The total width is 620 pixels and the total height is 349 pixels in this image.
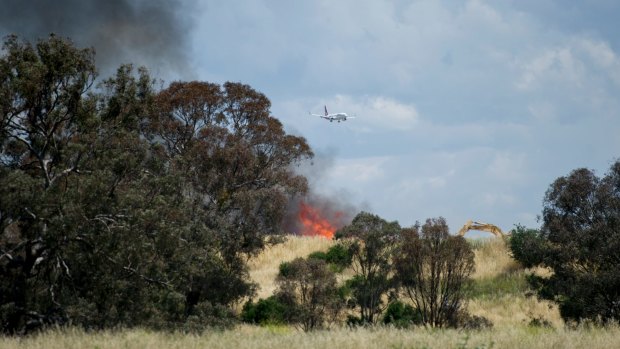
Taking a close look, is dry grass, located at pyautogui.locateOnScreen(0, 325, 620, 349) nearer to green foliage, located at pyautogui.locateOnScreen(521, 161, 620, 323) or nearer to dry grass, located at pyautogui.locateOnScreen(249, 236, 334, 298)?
green foliage, located at pyautogui.locateOnScreen(521, 161, 620, 323)

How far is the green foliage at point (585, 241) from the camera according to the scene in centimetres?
2794

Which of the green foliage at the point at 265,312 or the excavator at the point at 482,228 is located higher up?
the excavator at the point at 482,228

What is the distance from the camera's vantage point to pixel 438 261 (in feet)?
109

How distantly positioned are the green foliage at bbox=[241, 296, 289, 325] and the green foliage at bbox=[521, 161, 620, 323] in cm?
1540

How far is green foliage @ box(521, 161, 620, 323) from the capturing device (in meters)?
27.9

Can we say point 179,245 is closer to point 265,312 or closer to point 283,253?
point 265,312

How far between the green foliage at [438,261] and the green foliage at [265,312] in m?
8.49

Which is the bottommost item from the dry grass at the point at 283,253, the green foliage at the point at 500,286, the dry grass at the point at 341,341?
the dry grass at the point at 341,341

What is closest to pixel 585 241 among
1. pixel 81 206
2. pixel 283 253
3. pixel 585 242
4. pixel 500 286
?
pixel 585 242

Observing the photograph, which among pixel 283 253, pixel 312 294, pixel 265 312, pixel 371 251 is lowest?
pixel 265 312

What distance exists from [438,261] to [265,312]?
11980mm

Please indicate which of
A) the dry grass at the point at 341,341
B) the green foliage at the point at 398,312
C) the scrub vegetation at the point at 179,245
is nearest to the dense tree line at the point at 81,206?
the scrub vegetation at the point at 179,245

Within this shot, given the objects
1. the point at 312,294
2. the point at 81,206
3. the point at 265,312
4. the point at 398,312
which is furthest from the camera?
the point at 265,312

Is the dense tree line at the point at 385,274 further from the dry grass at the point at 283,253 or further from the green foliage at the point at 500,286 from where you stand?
the dry grass at the point at 283,253
